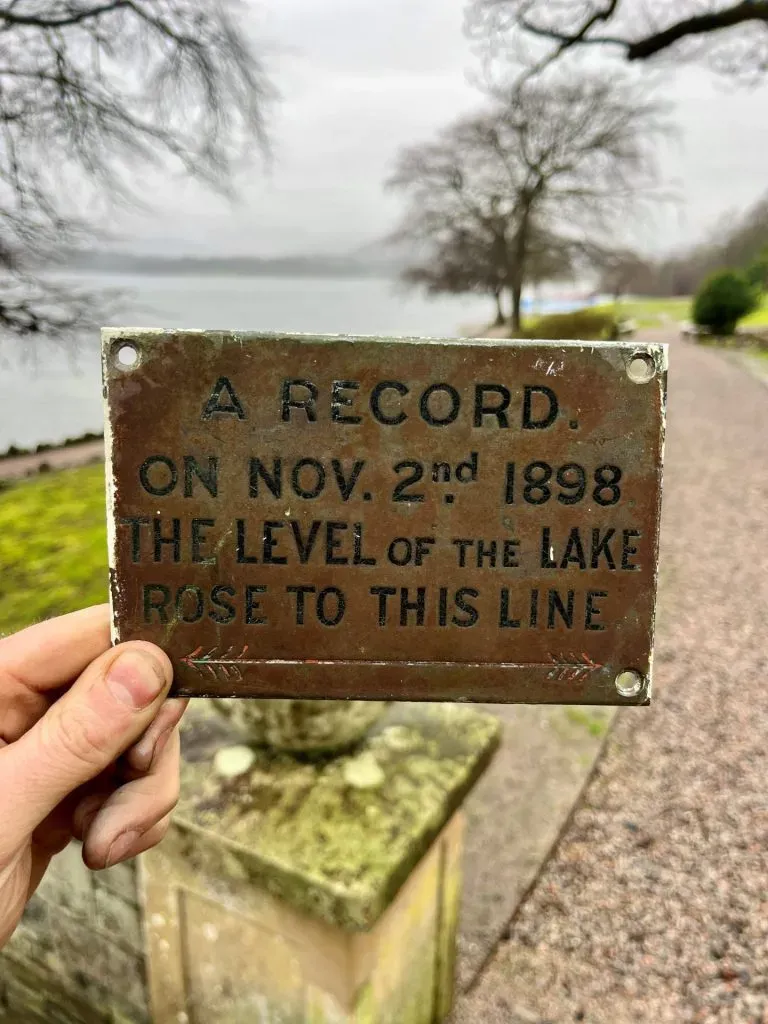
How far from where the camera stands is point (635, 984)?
248 cm

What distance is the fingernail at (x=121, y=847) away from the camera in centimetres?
127

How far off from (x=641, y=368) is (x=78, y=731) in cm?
104

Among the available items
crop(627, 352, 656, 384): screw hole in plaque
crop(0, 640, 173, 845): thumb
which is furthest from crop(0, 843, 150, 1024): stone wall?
crop(627, 352, 656, 384): screw hole in plaque

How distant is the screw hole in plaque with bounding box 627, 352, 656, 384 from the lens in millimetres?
1084

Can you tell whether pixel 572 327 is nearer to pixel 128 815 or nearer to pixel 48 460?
pixel 48 460

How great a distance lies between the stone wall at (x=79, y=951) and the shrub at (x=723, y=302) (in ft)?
78.0

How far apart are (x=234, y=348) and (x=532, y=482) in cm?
51

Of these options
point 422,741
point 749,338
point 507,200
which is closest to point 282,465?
point 422,741

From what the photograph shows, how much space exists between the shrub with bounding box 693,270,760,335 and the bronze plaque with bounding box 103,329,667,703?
77.5 ft

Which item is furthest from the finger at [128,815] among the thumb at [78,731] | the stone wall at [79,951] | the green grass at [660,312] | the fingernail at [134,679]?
the green grass at [660,312]

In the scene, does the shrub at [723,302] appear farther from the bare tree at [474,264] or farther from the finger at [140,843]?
the finger at [140,843]

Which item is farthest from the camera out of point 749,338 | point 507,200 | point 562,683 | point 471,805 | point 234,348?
point 749,338

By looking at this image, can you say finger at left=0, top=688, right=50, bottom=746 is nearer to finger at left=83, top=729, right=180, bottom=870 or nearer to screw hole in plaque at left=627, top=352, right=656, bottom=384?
finger at left=83, top=729, right=180, bottom=870

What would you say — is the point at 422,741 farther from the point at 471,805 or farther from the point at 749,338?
the point at 749,338
